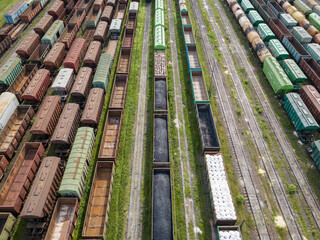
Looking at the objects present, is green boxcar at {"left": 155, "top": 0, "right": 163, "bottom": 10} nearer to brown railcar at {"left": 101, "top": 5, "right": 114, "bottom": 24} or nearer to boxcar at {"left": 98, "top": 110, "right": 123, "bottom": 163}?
brown railcar at {"left": 101, "top": 5, "right": 114, "bottom": 24}

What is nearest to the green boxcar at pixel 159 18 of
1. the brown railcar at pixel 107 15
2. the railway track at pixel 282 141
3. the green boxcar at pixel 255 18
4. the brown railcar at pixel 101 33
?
the brown railcar at pixel 107 15

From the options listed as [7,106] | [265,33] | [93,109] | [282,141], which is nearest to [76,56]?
[93,109]

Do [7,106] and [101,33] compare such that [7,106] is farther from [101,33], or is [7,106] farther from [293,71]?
[293,71]

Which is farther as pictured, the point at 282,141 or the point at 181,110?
the point at 181,110

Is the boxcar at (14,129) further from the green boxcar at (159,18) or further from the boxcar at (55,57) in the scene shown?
the green boxcar at (159,18)

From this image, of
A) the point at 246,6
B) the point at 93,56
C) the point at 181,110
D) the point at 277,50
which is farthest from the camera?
the point at 246,6

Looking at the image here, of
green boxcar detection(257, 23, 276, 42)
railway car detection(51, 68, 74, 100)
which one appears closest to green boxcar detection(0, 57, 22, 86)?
railway car detection(51, 68, 74, 100)

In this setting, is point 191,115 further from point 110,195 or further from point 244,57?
point 244,57
